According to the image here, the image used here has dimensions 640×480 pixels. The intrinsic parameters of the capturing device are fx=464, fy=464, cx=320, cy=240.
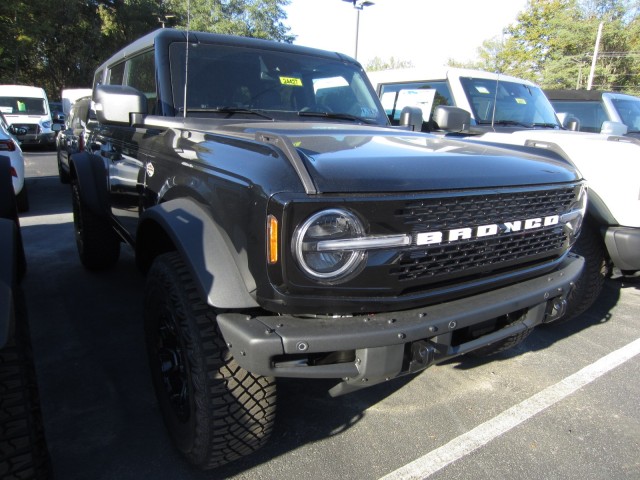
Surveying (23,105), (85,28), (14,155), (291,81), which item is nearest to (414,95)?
(291,81)

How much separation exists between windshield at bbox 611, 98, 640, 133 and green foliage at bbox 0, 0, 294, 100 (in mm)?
22419

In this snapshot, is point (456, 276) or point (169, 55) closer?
point (456, 276)

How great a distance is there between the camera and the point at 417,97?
217 inches


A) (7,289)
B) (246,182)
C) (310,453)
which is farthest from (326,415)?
(7,289)

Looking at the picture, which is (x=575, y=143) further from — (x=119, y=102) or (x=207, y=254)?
(x=119, y=102)

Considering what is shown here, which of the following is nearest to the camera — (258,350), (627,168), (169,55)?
(258,350)

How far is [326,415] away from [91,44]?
106ft

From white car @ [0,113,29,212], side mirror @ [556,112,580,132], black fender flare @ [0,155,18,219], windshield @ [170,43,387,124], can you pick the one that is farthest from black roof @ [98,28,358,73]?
white car @ [0,113,29,212]

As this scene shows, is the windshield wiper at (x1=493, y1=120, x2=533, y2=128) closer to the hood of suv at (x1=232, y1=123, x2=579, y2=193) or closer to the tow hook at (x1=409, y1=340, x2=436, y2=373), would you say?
the hood of suv at (x1=232, y1=123, x2=579, y2=193)

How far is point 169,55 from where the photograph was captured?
2.90m

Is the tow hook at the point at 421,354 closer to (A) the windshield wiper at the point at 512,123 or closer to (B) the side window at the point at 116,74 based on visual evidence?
(B) the side window at the point at 116,74

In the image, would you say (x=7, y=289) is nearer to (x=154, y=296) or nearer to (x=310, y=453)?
(x=154, y=296)

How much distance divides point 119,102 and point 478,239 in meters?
2.12

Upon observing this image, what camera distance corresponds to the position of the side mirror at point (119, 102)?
2.68m
